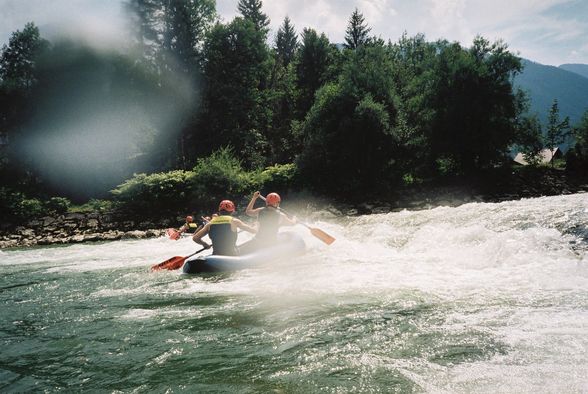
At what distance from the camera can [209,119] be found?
109 feet

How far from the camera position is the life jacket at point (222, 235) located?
8992 mm

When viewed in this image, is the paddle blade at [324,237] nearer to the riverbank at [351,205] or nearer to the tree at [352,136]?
the riverbank at [351,205]

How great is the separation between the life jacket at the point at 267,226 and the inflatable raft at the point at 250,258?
236mm

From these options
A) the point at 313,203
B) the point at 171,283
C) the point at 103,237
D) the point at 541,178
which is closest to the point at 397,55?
Answer: the point at 541,178

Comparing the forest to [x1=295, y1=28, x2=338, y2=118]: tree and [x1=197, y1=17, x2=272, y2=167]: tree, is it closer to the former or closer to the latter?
[x1=197, y1=17, x2=272, y2=167]: tree

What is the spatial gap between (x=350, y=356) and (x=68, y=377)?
2.70m

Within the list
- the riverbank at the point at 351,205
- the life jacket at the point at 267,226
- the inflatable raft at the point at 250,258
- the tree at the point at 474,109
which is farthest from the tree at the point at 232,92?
the inflatable raft at the point at 250,258

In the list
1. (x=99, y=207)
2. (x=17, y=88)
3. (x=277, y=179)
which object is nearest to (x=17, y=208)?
(x=99, y=207)

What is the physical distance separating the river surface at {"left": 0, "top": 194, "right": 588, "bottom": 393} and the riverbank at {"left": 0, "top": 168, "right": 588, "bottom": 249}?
1123 cm

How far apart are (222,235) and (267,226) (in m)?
1.19

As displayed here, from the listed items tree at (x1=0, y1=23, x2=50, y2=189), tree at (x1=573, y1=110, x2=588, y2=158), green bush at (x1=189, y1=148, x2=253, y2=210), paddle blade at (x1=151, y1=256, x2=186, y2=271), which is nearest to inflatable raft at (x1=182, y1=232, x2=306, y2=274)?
paddle blade at (x1=151, y1=256, x2=186, y2=271)

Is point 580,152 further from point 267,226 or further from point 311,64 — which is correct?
point 267,226

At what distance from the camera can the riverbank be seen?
19.6 m

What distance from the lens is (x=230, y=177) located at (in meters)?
22.6
